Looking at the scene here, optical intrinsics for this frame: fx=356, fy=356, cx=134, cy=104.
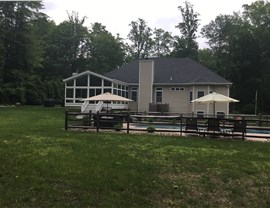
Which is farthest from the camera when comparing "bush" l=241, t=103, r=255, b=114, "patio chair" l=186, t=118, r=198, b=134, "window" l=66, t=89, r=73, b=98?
"bush" l=241, t=103, r=255, b=114

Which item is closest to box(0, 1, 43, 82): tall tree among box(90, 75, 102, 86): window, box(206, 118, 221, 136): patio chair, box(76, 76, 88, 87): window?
box(76, 76, 88, 87): window

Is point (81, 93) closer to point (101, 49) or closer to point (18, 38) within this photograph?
point (18, 38)

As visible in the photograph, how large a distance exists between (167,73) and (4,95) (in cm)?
1689

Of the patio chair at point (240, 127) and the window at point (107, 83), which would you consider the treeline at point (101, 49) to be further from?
the patio chair at point (240, 127)

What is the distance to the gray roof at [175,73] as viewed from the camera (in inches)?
1242

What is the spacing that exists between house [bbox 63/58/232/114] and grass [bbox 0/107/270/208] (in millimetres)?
19897

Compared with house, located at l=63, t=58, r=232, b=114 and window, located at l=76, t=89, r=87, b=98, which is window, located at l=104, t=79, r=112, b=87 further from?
window, located at l=76, t=89, r=87, b=98

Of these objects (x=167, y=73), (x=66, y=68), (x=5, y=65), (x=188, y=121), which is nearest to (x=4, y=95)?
(x=5, y=65)

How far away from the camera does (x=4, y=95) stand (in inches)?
1444

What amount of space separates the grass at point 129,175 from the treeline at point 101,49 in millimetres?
29655

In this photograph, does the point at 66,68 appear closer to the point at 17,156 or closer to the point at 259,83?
the point at 259,83

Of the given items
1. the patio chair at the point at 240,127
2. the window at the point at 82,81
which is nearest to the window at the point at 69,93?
the window at the point at 82,81

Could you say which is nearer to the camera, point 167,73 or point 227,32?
point 167,73

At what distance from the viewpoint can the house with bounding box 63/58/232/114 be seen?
30859 millimetres
